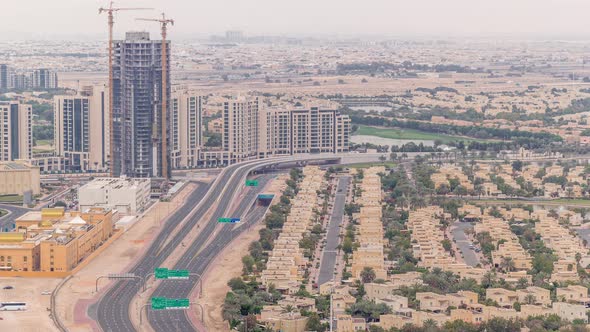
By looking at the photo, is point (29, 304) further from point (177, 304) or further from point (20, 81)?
point (20, 81)

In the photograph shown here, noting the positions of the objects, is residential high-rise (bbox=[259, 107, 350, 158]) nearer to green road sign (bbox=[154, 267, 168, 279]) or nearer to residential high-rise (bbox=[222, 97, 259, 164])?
residential high-rise (bbox=[222, 97, 259, 164])

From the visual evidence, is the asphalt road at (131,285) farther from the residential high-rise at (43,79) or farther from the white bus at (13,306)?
the residential high-rise at (43,79)

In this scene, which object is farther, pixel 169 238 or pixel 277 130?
pixel 277 130

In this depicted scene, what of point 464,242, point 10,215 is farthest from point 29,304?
point 10,215

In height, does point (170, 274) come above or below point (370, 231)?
below

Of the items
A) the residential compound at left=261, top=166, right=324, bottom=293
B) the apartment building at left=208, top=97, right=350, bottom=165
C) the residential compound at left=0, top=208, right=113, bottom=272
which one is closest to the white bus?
the residential compound at left=0, top=208, right=113, bottom=272

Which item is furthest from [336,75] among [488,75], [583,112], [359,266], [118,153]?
[359,266]
